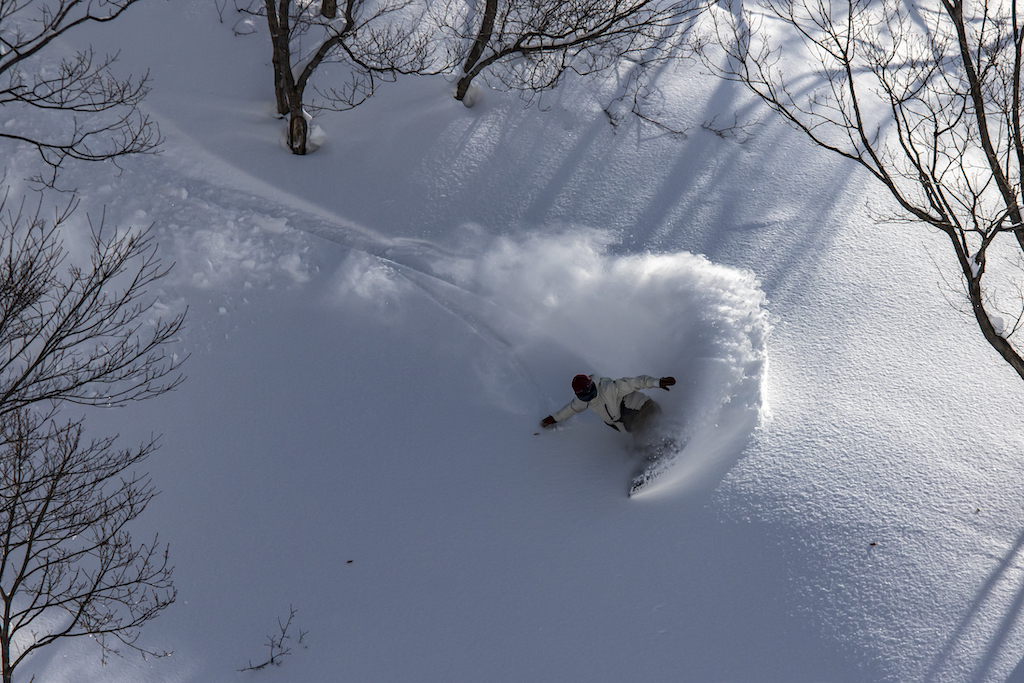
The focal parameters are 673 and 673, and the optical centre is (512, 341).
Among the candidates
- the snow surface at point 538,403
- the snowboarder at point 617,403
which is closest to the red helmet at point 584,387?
the snowboarder at point 617,403

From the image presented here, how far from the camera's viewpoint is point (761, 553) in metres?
5.98

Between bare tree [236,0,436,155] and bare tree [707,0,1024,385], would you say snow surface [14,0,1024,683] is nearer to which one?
bare tree [236,0,436,155]

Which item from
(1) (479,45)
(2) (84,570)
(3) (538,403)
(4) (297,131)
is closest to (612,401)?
(3) (538,403)

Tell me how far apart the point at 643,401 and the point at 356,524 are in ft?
10.1

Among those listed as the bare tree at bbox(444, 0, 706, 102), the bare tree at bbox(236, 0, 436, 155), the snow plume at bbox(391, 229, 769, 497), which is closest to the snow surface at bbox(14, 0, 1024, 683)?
the snow plume at bbox(391, 229, 769, 497)

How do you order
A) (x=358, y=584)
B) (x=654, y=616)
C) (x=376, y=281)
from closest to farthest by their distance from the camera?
(x=654, y=616) → (x=358, y=584) → (x=376, y=281)

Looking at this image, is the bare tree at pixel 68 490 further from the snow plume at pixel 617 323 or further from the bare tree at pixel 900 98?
the bare tree at pixel 900 98

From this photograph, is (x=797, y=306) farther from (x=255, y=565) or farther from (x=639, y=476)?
(x=255, y=565)

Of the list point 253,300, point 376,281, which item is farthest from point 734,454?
point 253,300

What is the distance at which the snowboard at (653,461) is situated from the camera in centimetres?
666

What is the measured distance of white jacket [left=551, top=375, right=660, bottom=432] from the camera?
21.9ft

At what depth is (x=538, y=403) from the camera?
7527mm

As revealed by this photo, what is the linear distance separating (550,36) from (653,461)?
5441 millimetres

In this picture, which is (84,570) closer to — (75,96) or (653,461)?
(653,461)
